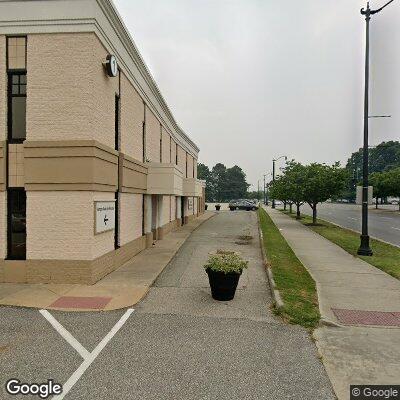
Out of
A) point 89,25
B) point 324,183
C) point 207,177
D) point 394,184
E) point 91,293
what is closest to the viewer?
point 91,293

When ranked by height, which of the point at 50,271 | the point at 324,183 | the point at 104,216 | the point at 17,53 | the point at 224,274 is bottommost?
the point at 50,271

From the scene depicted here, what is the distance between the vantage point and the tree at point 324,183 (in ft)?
98.3

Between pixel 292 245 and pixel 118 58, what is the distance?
13.0 meters

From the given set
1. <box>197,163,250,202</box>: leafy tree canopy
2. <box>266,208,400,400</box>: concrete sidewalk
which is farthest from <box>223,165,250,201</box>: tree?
<box>266,208,400,400</box>: concrete sidewalk

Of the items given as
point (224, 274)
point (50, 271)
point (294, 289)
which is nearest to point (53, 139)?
point (50, 271)

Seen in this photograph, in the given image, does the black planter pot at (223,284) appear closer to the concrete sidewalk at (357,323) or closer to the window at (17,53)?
the concrete sidewalk at (357,323)

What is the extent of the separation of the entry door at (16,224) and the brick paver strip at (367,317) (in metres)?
9.16

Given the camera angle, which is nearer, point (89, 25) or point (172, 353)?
point (172, 353)

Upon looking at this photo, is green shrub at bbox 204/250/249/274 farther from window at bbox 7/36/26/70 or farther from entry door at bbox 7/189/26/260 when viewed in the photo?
window at bbox 7/36/26/70

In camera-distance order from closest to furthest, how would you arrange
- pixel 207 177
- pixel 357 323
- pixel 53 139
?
pixel 357 323, pixel 53 139, pixel 207 177

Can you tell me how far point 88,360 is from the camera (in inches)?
216

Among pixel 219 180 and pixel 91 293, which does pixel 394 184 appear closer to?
pixel 91 293

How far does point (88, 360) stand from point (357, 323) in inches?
219

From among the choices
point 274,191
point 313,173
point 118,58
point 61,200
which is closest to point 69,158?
point 61,200
